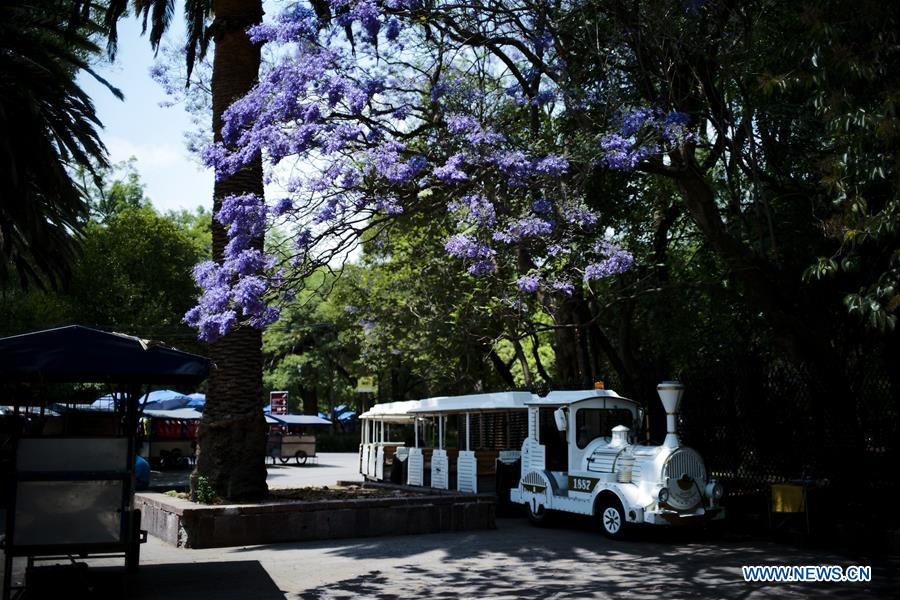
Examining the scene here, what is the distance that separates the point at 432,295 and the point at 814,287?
1375cm

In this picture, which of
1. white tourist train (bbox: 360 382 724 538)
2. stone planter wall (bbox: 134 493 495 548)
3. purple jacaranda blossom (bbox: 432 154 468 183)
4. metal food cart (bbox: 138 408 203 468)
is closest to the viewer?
stone planter wall (bbox: 134 493 495 548)

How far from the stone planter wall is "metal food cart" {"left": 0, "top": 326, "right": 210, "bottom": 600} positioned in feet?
10.7

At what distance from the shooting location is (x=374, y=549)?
41.2ft

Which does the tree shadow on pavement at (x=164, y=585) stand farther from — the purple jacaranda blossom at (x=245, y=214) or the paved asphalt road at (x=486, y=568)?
the purple jacaranda blossom at (x=245, y=214)

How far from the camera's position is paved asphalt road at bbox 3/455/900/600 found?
31.0 feet

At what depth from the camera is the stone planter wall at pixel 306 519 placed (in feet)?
41.4

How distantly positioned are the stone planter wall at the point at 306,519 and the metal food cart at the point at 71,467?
3.25 metres

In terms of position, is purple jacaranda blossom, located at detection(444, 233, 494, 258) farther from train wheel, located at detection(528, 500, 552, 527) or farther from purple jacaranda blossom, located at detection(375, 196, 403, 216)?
train wheel, located at detection(528, 500, 552, 527)

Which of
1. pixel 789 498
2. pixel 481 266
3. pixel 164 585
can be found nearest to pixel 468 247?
pixel 481 266

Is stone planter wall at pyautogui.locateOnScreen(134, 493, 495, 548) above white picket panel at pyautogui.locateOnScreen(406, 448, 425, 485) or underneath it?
underneath

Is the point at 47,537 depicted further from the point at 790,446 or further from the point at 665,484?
the point at 790,446

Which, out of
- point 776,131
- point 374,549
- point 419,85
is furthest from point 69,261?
point 776,131

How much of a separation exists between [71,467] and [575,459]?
8.86 m

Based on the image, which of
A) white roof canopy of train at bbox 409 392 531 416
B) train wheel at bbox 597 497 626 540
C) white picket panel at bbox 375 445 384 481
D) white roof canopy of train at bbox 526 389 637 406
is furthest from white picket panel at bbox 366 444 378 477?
train wheel at bbox 597 497 626 540
